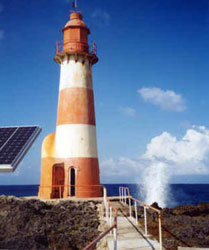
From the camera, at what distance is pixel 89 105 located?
16312 millimetres

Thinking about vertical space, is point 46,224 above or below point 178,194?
above

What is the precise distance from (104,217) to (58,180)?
502 centimetres

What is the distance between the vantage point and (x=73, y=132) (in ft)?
51.3

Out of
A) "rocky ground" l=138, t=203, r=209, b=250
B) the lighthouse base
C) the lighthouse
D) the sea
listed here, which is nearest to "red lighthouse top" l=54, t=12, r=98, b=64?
the lighthouse

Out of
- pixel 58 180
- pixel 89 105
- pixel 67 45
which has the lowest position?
pixel 58 180

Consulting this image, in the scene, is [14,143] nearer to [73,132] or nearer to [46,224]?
[46,224]

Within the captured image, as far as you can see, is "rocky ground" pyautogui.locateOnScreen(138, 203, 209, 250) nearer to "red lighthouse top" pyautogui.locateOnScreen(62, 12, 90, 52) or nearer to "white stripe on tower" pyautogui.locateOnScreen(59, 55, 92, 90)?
"white stripe on tower" pyautogui.locateOnScreen(59, 55, 92, 90)

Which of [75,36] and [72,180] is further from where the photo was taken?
[75,36]

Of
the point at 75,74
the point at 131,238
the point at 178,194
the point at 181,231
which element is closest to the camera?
the point at 131,238

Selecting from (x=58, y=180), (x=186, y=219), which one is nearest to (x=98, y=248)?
(x=186, y=219)

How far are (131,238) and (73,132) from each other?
27.6 feet

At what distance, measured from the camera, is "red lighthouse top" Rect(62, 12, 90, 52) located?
54.3ft

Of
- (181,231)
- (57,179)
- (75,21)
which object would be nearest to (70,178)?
(57,179)

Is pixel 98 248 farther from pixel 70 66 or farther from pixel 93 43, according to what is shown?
pixel 93 43
